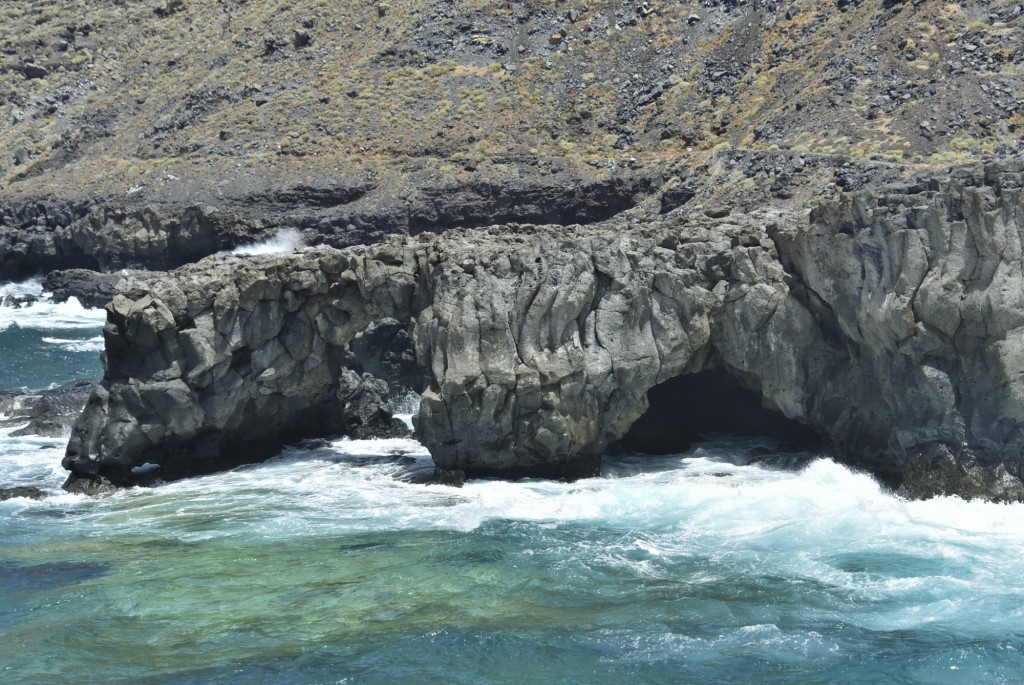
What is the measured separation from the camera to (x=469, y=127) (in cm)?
7262

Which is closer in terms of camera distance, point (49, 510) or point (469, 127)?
point (49, 510)

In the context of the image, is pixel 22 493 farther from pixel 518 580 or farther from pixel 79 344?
pixel 79 344

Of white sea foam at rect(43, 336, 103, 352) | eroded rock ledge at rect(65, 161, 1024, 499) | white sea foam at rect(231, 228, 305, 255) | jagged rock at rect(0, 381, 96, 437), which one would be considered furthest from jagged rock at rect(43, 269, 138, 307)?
eroded rock ledge at rect(65, 161, 1024, 499)

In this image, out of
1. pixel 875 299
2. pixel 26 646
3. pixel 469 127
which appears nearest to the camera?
pixel 26 646

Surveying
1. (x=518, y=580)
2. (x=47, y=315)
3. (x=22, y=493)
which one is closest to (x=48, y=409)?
(x=22, y=493)

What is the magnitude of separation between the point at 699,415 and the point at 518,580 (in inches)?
493

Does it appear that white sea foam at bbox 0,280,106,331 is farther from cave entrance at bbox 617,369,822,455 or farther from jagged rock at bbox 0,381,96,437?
cave entrance at bbox 617,369,822,455

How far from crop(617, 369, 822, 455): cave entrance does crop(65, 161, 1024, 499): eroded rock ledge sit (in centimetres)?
151

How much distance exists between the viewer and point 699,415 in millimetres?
33406

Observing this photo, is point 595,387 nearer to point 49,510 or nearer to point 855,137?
point 49,510

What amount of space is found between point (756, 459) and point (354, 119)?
50346 millimetres

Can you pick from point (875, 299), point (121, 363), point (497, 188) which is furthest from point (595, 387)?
point (497, 188)

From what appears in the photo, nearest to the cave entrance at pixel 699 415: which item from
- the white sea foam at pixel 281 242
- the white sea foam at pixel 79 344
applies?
the white sea foam at pixel 79 344

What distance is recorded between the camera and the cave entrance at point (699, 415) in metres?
32.0
